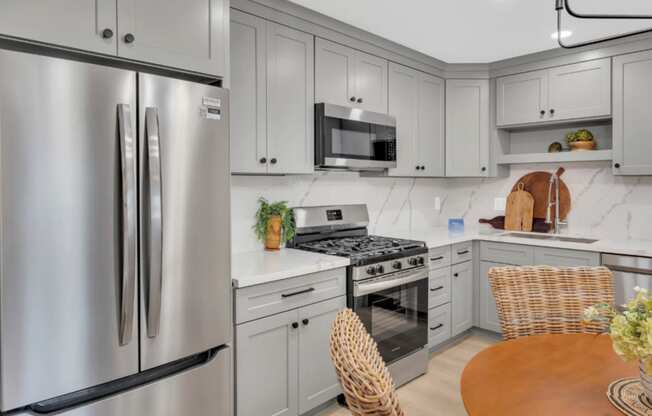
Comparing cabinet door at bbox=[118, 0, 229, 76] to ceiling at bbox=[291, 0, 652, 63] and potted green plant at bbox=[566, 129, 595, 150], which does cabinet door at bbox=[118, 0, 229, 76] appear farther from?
potted green plant at bbox=[566, 129, 595, 150]

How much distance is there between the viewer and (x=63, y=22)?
143 centimetres

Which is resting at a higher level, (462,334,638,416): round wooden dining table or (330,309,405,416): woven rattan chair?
(330,309,405,416): woven rattan chair

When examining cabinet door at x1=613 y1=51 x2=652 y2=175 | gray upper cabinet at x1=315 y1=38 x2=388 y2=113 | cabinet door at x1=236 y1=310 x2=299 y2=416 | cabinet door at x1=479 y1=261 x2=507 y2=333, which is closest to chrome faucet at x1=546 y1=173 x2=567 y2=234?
cabinet door at x1=613 y1=51 x2=652 y2=175

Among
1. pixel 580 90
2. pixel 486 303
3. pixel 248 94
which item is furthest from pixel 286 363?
pixel 580 90

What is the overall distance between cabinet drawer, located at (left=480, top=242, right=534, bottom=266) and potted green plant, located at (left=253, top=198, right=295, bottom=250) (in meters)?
1.84

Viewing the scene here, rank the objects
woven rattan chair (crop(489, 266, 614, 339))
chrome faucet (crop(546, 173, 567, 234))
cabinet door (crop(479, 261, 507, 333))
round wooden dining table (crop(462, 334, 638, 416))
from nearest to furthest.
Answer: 1. round wooden dining table (crop(462, 334, 638, 416))
2. woven rattan chair (crop(489, 266, 614, 339))
3. cabinet door (crop(479, 261, 507, 333))
4. chrome faucet (crop(546, 173, 567, 234))

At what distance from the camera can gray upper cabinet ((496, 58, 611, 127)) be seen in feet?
11.1

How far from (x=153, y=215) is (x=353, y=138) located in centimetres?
173

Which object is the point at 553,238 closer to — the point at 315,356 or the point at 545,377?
the point at 315,356

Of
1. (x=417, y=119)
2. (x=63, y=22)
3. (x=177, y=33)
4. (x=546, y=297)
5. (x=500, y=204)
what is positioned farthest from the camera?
(x=500, y=204)

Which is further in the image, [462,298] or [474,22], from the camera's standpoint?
[462,298]

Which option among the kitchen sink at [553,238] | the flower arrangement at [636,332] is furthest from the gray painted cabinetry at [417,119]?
the flower arrangement at [636,332]

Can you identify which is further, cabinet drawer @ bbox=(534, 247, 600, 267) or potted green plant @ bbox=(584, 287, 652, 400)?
cabinet drawer @ bbox=(534, 247, 600, 267)

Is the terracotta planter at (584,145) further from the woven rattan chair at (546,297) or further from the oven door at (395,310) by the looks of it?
the woven rattan chair at (546,297)
